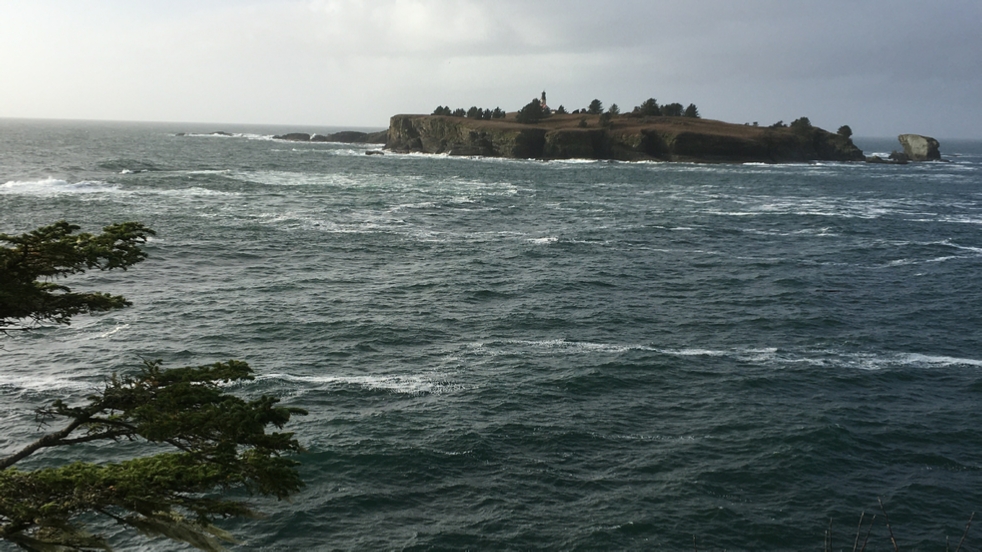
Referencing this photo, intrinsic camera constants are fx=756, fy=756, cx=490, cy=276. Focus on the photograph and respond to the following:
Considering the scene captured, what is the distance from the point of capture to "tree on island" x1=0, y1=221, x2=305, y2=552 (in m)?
8.53

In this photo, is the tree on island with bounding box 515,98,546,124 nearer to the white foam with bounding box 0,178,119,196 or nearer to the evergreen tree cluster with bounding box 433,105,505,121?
the evergreen tree cluster with bounding box 433,105,505,121

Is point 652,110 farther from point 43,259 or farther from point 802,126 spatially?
point 43,259

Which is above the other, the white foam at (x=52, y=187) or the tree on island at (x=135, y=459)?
the tree on island at (x=135, y=459)

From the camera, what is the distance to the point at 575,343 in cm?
3102

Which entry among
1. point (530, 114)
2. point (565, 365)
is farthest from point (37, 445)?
point (530, 114)

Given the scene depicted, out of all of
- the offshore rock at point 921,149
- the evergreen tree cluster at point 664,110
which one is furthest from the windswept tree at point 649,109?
the offshore rock at point 921,149

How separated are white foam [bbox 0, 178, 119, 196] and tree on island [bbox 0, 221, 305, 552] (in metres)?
68.4

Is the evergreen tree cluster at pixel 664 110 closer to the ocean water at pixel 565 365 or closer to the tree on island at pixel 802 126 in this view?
the tree on island at pixel 802 126

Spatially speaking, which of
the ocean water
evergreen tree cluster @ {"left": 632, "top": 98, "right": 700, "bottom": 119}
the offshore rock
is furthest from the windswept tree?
the ocean water

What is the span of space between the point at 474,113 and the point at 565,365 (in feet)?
478

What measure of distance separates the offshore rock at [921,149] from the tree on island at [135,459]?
17805 cm

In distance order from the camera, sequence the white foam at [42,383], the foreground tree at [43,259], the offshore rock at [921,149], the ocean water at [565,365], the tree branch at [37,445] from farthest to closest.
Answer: the offshore rock at [921,149], the white foam at [42,383], the ocean water at [565,365], the foreground tree at [43,259], the tree branch at [37,445]

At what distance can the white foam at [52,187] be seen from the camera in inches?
2756

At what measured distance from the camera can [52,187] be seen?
74.2 m
